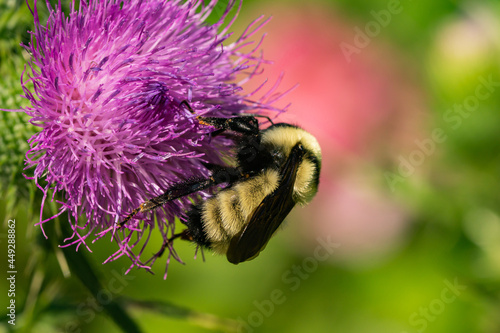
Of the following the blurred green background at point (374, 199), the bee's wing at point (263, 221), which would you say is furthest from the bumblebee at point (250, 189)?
the blurred green background at point (374, 199)

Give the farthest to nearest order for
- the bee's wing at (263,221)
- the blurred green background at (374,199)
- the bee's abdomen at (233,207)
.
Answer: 1. the blurred green background at (374,199)
2. the bee's abdomen at (233,207)
3. the bee's wing at (263,221)

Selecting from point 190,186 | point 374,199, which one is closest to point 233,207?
point 190,186

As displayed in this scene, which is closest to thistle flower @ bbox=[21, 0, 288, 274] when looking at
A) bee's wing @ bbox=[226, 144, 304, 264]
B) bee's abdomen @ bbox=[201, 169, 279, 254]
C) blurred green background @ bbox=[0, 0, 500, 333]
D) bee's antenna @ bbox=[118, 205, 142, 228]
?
bee's antenna @ bbox=[118, 205, 142, 228]

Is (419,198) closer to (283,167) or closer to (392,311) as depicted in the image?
(392,311)

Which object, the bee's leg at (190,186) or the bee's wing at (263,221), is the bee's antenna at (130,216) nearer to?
the bee's leg at (190,186)

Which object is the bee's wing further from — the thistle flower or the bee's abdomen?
the thistle flower

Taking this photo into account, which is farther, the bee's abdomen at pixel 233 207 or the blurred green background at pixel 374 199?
the blurred green background at pixel 374 199
